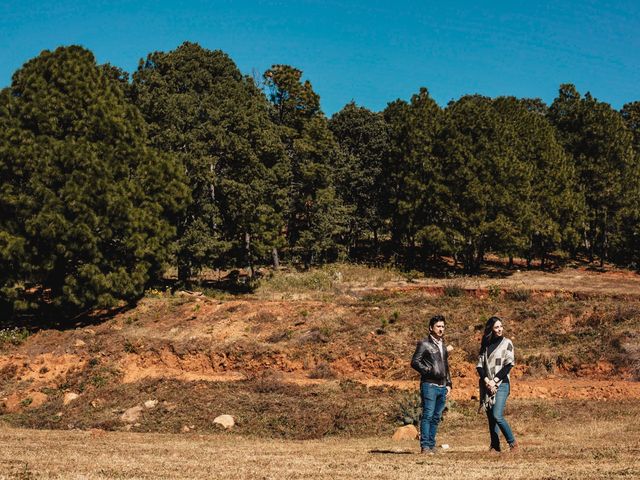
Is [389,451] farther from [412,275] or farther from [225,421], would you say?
[412,275]

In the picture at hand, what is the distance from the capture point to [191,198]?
3225cm

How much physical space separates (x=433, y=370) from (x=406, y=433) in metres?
4.84

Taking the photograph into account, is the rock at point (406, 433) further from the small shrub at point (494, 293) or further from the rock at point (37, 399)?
the small shrub at point (494, 293)

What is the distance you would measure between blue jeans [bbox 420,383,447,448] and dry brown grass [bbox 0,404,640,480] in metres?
0.38

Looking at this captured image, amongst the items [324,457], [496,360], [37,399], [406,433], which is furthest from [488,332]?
[37,399]

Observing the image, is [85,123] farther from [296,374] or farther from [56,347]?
[296,374]

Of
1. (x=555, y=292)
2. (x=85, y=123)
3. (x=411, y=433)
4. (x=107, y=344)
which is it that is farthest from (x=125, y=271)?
(x=555, y=292)

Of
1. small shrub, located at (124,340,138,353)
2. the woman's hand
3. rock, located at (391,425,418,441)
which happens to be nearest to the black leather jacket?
the woman's hand

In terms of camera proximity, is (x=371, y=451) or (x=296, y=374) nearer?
(x=371, y=451)

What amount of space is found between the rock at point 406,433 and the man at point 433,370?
4070 mm

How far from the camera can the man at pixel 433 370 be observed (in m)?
9.59

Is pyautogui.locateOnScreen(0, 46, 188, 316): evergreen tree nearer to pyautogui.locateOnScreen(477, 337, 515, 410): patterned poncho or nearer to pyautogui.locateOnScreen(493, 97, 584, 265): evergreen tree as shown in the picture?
pyautogui.locateOnScreen(477, 337, 515, 410): patterned poncho

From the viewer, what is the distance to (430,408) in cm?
970

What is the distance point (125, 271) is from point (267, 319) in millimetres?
7049
